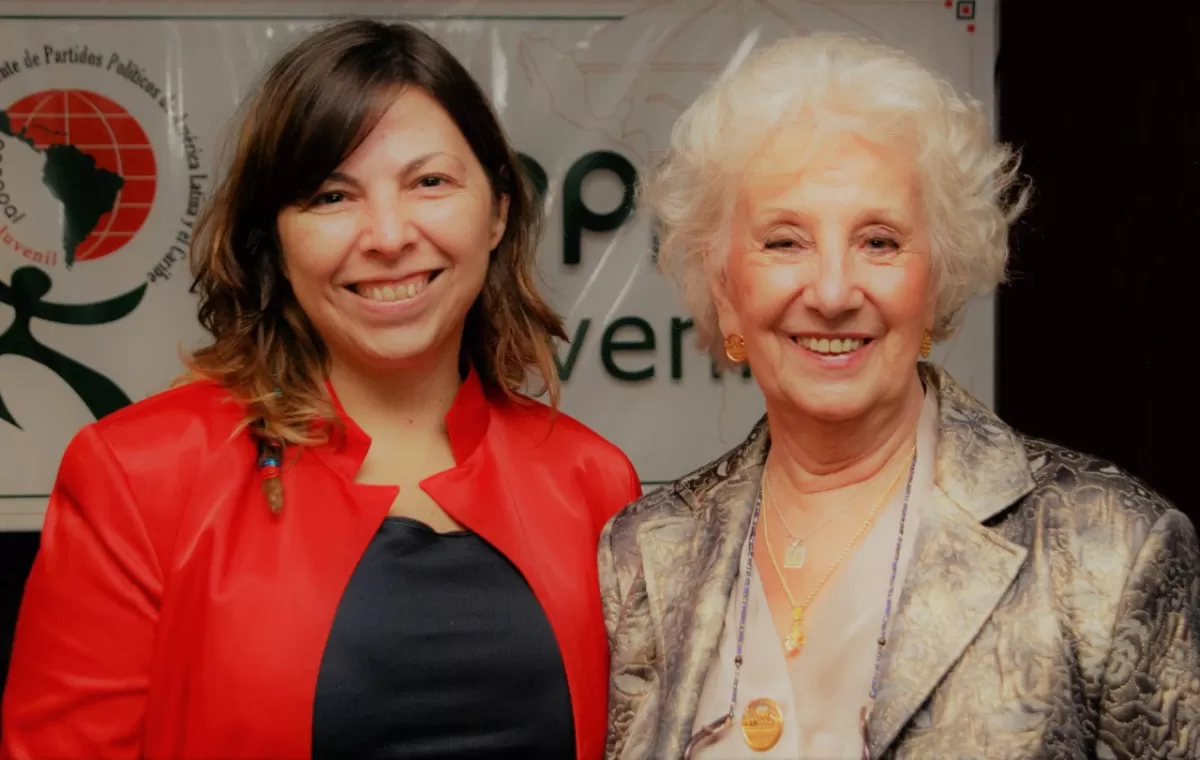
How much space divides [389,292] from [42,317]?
Answer: 1.54 meters

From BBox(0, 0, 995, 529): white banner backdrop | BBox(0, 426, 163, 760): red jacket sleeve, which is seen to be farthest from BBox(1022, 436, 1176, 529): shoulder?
BBox(0, 0, 995, 529): white banner backdrop

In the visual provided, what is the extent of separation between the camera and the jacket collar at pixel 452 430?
86.9 inches

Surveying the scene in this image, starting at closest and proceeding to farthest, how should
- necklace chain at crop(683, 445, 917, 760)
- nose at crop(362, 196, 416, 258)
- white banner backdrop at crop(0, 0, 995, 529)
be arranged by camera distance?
necklace chain at crop(683, 445, 917, 760), nose at crop(362, 196, 416, 258), white banner backdrop at crop(0, 0, 995, 529)

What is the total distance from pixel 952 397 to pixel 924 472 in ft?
0.39

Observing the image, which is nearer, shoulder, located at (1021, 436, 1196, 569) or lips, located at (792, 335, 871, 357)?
shoulder, located at (1021, 436, 1196, 569)

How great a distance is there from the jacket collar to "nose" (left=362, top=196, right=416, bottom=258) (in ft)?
0.97

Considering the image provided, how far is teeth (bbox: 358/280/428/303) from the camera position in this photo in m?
2.18

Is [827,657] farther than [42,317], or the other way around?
[42,317]

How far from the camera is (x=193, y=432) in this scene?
212 centimetres

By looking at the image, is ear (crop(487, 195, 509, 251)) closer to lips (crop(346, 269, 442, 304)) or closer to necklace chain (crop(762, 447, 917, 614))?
lips (crop(346, 269, 442, 304))

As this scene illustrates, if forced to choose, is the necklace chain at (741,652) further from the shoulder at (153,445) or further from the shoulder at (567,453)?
the shoulder at (153,445)

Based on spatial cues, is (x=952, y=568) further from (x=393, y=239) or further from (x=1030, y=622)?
(x=393, y=239)

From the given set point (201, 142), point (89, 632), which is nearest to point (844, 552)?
point (89, 632)

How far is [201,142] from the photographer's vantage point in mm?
3318
